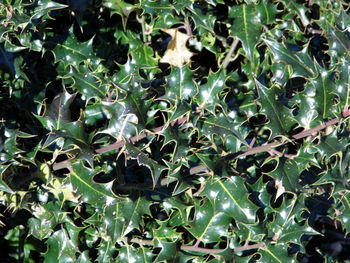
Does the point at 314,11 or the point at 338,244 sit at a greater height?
the point at 314,11

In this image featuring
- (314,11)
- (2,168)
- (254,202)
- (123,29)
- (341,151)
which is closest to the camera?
(2,168)

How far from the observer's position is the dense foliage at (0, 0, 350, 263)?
6.33 ft

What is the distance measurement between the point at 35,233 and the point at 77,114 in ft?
1.56

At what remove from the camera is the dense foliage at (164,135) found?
1.93 m

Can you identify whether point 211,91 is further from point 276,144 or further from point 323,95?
point 323,95

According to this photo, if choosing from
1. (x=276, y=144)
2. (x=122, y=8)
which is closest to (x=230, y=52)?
(x=122, y=8)

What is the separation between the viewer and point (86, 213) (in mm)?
2195

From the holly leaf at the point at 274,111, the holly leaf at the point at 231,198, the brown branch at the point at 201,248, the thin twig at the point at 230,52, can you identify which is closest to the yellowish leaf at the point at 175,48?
the thin twig at the point at 230,52

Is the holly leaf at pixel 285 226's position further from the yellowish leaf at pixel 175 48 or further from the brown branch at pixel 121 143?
the yellowish leaf at pixel 175 48

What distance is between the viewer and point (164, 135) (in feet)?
6.07

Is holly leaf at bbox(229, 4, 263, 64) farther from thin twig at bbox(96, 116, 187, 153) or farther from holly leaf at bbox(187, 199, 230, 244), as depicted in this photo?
holly leaf at bbox(187, 199, 230, 244)

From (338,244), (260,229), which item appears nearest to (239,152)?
(260,229)

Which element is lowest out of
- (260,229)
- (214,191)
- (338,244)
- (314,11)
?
(338,244)

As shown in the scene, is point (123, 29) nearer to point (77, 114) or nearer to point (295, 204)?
point (77, 114)
